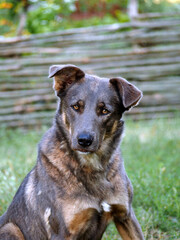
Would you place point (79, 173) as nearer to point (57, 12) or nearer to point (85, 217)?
point (85, 217)

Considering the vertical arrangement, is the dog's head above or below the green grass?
above

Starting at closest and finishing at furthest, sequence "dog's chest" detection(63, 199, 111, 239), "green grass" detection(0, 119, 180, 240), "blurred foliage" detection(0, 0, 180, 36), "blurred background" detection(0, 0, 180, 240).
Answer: "dog's chest" detection(63, 199, 111, 239) → "green grass" detection(0, 119, 180, 240) → "blurred background" detection(0, 0, 180, 240) → "blurred foliage" detection(0, 0, 180, 36)

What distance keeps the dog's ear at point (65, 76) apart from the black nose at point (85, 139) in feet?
1.72

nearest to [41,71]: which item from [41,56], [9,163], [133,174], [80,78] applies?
[41,56]

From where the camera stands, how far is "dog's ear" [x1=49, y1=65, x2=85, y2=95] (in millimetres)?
3399

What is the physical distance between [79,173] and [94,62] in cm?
605

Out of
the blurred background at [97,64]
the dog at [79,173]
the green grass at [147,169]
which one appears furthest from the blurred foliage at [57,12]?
the dog at [79,173]

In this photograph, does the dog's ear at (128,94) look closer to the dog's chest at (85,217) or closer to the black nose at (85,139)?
the black nose at (85,139)

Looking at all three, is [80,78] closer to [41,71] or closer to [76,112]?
[76,112]

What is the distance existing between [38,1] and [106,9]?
332 centimetres

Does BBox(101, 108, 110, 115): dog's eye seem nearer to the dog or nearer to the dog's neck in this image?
the dog

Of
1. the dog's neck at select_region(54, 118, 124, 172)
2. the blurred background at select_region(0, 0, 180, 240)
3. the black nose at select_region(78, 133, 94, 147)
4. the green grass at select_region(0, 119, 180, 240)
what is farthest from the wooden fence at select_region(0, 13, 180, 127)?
the black nose at select_region(78, 133, 94, 147)

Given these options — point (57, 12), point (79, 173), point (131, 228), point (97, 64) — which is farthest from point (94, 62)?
point (131, 228)

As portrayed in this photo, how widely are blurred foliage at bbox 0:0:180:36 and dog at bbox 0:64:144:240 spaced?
285 inches
